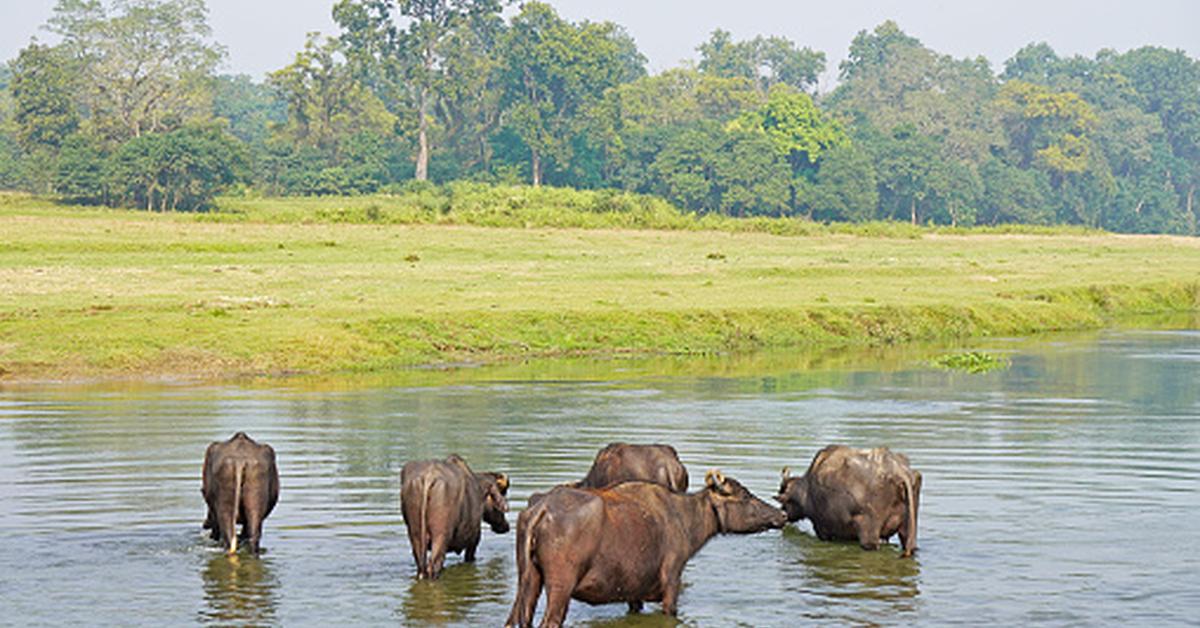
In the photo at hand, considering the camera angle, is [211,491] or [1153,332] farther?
[1153,332]

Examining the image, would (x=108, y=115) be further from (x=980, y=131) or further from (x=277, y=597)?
(x=277, y=597)

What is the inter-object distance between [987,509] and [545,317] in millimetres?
25620

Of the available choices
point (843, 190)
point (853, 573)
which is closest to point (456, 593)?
point (853, 573)

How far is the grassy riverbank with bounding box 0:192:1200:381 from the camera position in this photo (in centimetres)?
3962

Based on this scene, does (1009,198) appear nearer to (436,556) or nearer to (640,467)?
(640,467)

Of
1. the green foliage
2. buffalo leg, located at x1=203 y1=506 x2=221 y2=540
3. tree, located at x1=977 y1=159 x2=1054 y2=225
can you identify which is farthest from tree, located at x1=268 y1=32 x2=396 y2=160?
buffalo leg, located at x1=203 y1=506 x2=221 y2=540

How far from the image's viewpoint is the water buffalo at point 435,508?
16.1m

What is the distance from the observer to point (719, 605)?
15680 mm

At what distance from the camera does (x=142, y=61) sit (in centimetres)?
11275

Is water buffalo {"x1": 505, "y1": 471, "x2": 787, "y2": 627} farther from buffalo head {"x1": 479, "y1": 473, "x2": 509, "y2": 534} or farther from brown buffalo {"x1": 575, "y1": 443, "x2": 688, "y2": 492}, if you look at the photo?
buffalo head {"x1": 479, "y1": 473, "x2": 509, "y2": 534}

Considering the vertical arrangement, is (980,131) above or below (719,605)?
above

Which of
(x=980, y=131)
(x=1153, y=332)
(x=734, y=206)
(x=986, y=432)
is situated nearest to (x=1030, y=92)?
(x=980, y=131)

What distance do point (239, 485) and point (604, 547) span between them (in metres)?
5.09

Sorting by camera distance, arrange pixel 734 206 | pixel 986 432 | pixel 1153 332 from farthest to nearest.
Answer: pixel 734 206 → pixel 1153 332 → pixel 986 432
